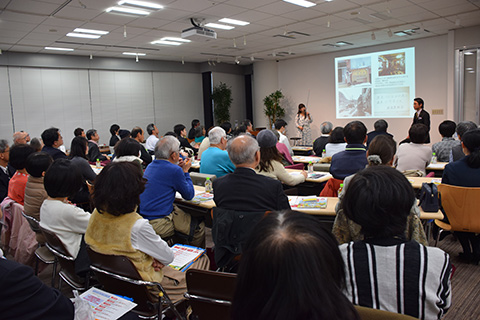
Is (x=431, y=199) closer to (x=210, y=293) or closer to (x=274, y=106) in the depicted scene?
(x=210, y=293)

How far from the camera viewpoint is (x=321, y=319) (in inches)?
30.2

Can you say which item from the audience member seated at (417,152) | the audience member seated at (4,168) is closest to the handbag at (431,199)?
the audience member seated at (417,152)

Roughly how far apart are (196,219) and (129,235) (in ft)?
5.25

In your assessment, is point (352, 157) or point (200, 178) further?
point (200, 178)

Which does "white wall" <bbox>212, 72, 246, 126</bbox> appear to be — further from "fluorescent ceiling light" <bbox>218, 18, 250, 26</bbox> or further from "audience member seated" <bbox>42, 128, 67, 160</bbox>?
"audience member seated" <bbox>42, 128, 67, 160</bbox>

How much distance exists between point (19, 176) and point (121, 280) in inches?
102

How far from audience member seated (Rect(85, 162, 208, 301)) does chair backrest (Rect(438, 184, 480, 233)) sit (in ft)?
9.04

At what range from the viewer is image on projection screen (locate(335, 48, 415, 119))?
11.1 meters

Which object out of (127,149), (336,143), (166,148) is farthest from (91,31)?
(336,143)

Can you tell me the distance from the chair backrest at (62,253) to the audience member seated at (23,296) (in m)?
1.40

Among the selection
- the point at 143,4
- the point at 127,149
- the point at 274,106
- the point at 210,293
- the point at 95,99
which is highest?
the point at 143,4

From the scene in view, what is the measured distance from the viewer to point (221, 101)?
14.4m

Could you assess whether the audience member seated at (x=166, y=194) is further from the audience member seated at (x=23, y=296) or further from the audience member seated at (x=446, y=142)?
the audience member seated at (x=446, y=142)

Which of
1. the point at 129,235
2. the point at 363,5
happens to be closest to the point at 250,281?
the point at 129,235
